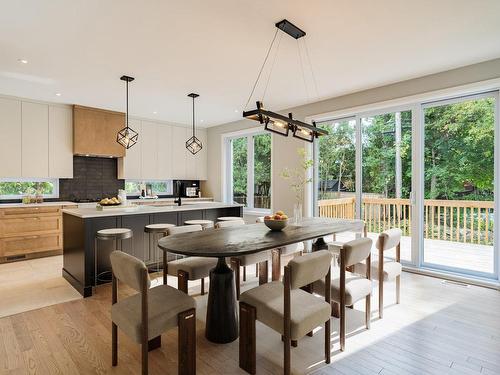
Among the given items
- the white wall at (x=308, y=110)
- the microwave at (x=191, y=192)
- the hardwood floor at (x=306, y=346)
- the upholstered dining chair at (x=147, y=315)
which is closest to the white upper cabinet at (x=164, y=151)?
the microwave at (x=191, y=192)

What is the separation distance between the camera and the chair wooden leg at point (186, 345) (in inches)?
74.0

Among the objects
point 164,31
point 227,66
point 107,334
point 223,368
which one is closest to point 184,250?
point 223,368

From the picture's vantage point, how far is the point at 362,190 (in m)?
4.79

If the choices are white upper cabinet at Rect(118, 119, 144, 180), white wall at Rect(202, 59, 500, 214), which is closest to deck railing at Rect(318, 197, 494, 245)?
white wall at Rect(202, 59, 500, 214)

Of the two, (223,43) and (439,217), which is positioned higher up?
(223,43)

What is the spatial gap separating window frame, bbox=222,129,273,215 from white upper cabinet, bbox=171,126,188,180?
949mm

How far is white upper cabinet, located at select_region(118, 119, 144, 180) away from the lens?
623 cm

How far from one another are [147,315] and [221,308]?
0.76 meters

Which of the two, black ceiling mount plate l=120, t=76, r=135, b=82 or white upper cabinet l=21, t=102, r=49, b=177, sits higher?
black ceiling mount plate l=120, t=76, r=135, b=82

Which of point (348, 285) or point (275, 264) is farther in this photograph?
point (275, 264)

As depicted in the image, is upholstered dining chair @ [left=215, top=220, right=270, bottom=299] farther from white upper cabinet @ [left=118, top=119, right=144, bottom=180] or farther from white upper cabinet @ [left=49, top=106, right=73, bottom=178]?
white upper cabinet @ [left=49, top=106, right=73, bottom=178]

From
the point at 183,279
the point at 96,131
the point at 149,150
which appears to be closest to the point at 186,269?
the point at 183,279

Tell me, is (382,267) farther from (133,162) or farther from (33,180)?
(33,180)

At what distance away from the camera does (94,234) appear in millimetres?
3541
